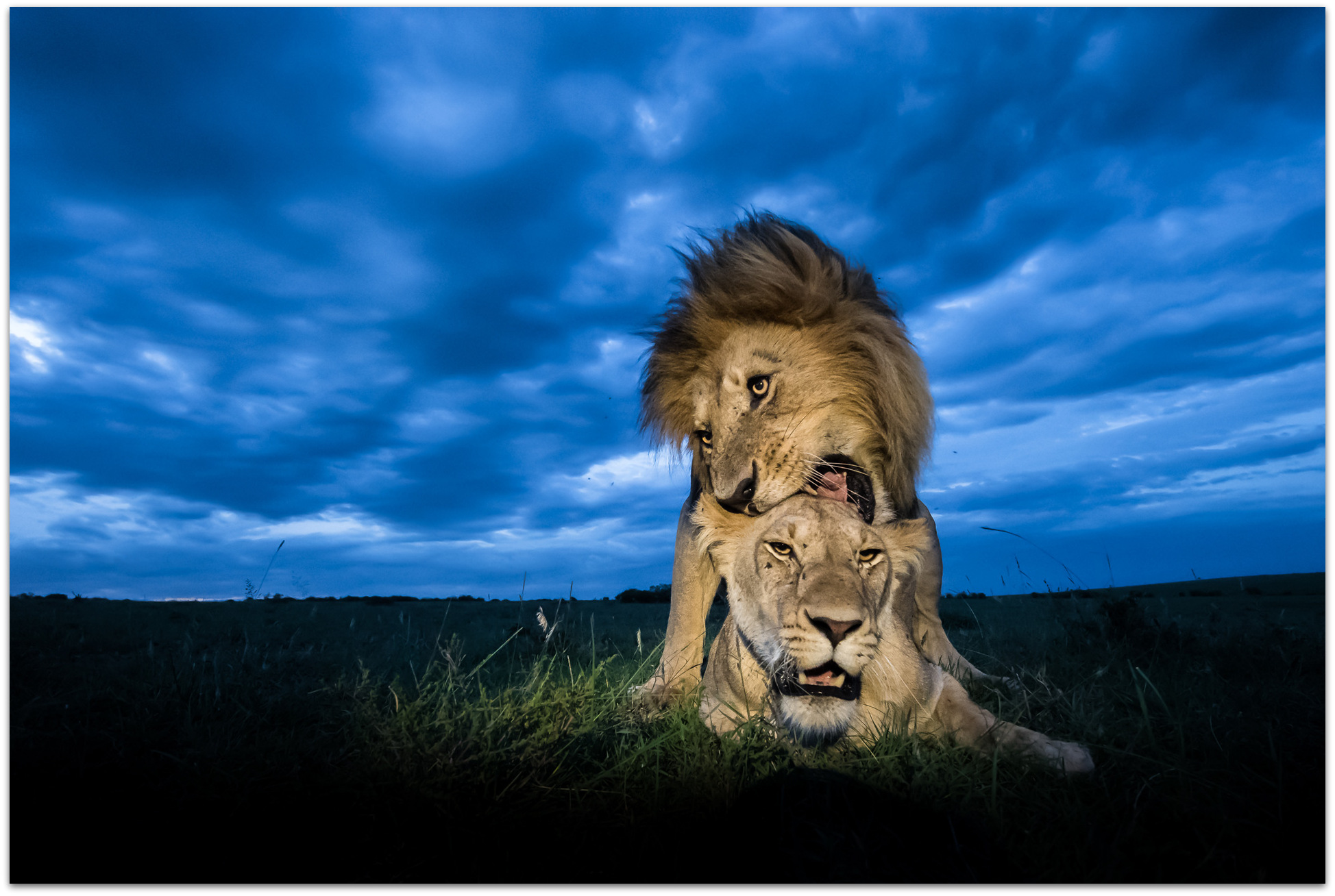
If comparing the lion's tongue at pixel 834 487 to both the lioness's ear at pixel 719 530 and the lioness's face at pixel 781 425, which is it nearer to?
the lioness's face at pixel 781 425

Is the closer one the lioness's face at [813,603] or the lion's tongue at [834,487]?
the lioness's face at [813,603]

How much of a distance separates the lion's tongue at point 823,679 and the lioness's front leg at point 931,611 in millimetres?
856

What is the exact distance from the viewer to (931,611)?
136 inches

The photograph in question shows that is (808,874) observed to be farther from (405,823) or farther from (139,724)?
(139,724)

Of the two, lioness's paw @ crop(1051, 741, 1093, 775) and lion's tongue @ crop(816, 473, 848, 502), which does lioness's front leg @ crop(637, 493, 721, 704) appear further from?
lioness's paw @ crop(1051, 741, 1093, 775)

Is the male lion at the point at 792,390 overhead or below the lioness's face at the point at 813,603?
overhead

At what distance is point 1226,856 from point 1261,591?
9.27 metres

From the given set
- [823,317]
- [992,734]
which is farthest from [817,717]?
[823,317]

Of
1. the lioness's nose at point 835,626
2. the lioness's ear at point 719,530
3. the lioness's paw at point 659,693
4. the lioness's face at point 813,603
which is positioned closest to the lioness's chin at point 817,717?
the lioness's face at point 813,603

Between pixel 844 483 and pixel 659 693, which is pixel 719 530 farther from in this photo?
pixel 659 693

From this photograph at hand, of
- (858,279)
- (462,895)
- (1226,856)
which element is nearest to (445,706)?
(462,895)

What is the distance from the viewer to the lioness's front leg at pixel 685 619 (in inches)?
142

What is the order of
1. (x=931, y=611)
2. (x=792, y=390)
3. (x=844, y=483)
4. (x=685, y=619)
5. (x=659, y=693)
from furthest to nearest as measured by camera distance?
(x=685, y=619), (x=659, y=693), (x=931, y=611), (x=792, y=390), (x=844, y=483)

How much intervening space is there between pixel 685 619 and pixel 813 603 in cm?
147
